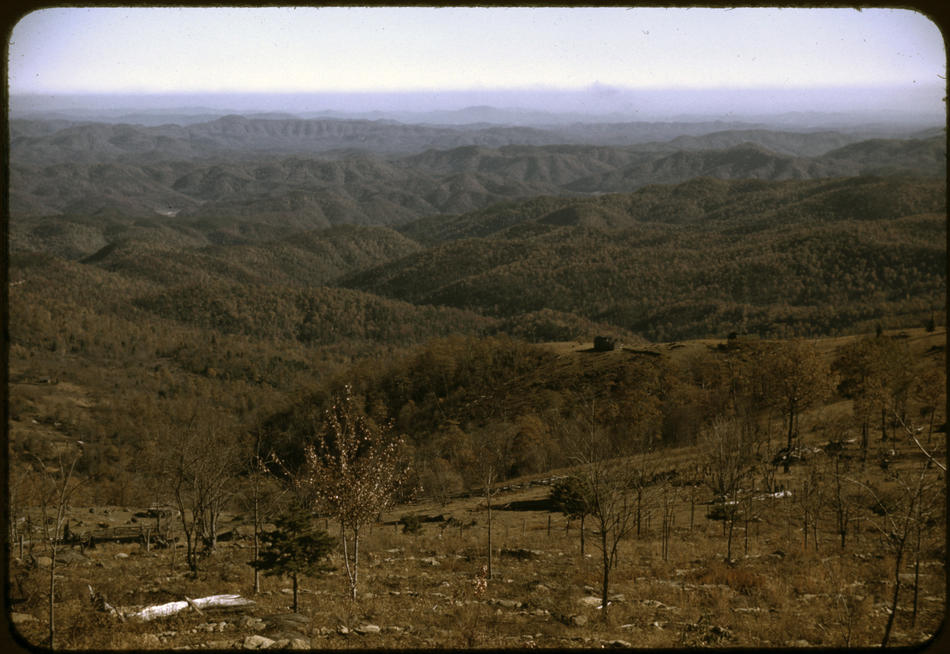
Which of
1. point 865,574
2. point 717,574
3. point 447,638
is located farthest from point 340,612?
point 865,574

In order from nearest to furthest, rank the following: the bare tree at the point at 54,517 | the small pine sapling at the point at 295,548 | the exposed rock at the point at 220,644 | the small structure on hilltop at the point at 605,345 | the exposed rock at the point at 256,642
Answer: the exposed rock at the point at 256,642 → the exposed rock at the point at 220,644 → the bare tree at the point at 54,517 → the small pine sapling at the point at 295,548 → the small structure on hilltop at the point at 605,345

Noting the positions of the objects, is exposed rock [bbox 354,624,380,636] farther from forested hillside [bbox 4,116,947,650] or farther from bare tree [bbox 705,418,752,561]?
bare tree [bbox 705,418,752,561]

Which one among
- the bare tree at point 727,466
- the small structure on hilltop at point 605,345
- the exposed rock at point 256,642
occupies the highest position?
the exposed rock at point 256,642

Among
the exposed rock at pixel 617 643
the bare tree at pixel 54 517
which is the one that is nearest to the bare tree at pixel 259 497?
the bare tree at pixel 54 517

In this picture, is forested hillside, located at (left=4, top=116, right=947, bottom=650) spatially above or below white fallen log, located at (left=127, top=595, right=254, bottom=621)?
below

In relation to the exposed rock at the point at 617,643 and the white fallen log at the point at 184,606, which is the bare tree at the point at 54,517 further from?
the exposed rock at the point at 617,643

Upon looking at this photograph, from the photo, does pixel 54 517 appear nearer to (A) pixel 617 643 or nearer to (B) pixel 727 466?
(A) pixel 617 643

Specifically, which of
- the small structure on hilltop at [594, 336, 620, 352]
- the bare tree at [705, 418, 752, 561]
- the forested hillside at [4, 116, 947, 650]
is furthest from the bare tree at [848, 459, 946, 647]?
the small structure on hilltop at [594, 336, 620, 352]
